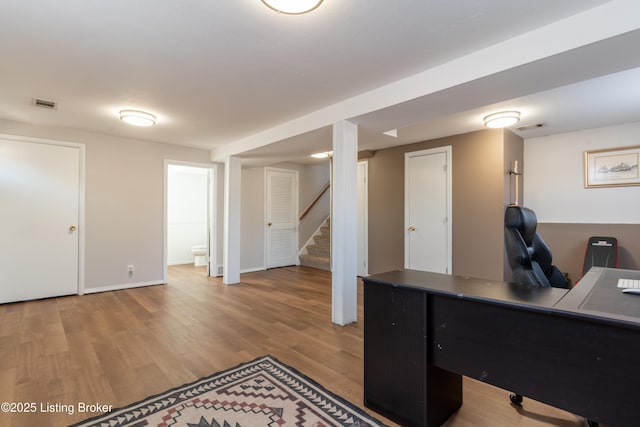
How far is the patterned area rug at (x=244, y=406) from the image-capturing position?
5.54 feet

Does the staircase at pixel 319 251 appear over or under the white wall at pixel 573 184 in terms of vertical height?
under

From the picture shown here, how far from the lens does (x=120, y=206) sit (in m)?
4.73

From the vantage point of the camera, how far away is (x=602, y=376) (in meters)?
1.12

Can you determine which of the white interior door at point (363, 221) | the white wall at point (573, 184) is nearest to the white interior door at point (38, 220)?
the white interior door at point (363, 221)

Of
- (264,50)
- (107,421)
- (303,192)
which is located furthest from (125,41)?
(303,192)

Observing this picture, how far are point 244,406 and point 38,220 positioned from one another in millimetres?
4177

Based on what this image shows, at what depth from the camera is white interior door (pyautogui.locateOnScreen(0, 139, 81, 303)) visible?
395 cm

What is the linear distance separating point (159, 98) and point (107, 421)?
9.21 feet

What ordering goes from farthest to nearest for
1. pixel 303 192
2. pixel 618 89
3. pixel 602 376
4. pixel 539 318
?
1. pixel 303 192
2. pixel 618 89
3. pixel 539 318
4. pixel 602 376

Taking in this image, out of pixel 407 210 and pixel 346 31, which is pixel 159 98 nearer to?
pixel 346 31

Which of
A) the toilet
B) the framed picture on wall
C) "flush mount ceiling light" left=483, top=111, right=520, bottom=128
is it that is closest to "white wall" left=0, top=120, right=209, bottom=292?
the toilet

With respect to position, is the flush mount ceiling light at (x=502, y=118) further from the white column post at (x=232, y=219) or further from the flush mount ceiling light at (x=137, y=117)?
the flush mount ceiling light at (x=137, y=117)

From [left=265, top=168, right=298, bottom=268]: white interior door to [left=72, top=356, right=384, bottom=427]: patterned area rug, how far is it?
439 cm

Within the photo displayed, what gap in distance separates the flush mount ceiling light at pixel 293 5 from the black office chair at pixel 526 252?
1893 millimetres
